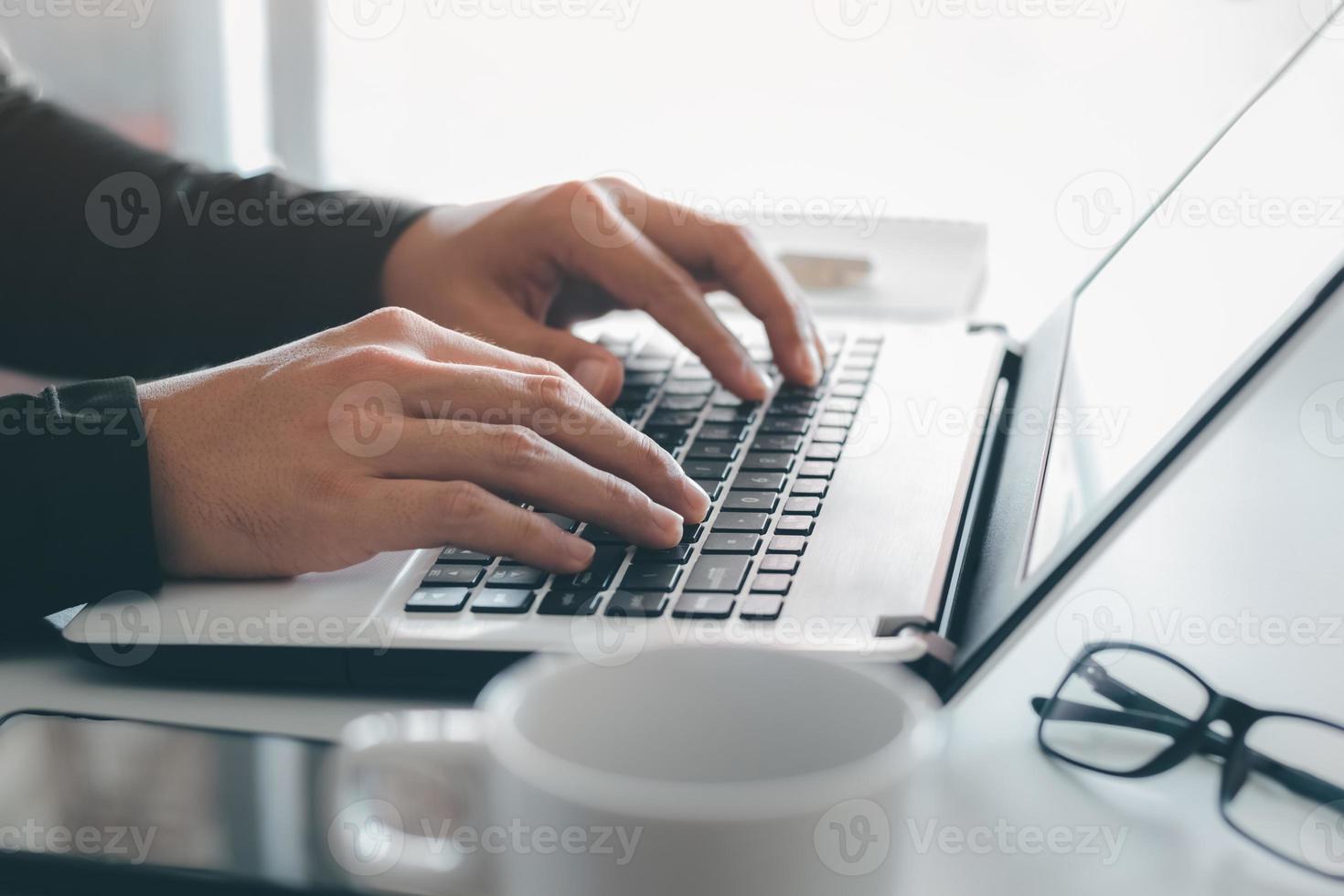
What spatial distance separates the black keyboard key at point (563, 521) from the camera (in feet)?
1.52

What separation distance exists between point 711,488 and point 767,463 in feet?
0.14

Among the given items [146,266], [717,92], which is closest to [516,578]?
[146,266]

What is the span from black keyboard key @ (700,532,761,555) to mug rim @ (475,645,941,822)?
21 centimetres

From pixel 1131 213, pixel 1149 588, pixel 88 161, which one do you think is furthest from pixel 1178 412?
pixel 1131 213

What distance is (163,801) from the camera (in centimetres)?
32

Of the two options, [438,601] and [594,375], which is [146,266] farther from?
[438,601]

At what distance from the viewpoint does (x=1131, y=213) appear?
1.33m

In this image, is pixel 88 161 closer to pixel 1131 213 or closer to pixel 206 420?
pixel 206 420

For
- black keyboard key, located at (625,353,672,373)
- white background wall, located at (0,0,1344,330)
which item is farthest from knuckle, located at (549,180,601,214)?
white background wall, located at (0,0,1344,330)

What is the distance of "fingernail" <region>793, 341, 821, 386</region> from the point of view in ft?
2.26

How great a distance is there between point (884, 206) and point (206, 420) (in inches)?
42.8

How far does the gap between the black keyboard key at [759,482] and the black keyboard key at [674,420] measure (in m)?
0.08

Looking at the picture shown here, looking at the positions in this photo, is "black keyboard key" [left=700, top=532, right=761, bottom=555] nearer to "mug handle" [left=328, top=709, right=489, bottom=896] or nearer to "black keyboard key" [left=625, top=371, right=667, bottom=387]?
"mug handle" [left=328, top=709, right=489, bottom=896]

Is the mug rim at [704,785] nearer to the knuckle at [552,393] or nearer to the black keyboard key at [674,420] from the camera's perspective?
the knuckle at [552,393]
